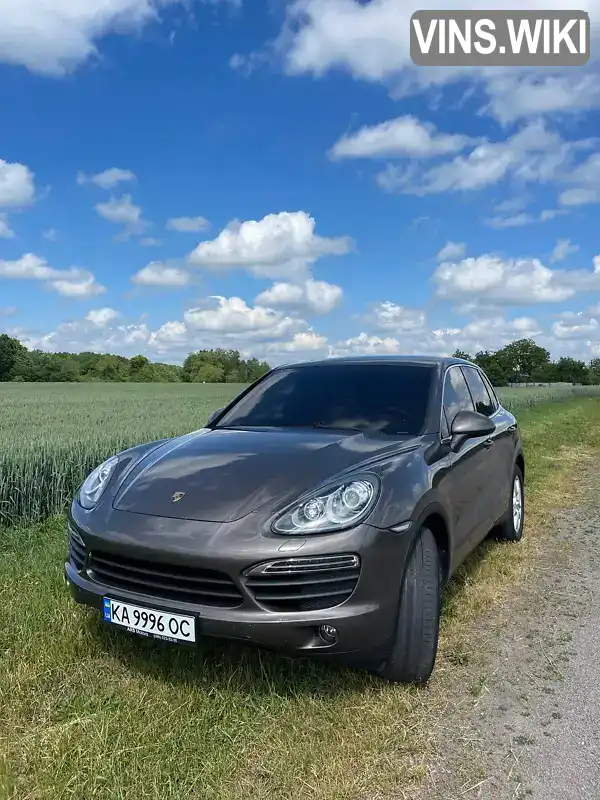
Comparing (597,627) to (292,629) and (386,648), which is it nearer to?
(386,648)

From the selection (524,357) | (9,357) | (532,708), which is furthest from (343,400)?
(524,357)

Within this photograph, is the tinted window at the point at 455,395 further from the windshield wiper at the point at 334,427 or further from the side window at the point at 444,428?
the windshield wiper at the point at 334,427

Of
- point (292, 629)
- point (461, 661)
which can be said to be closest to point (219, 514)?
point (292, 629)

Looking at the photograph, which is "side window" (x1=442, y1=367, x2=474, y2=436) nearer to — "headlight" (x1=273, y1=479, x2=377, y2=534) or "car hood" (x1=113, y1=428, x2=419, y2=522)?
"car hood" (x1=113, y1=428, x2=419, y2=522)

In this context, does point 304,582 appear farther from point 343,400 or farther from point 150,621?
point 343,400

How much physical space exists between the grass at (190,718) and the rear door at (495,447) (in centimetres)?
103

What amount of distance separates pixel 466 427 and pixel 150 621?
2.01 meters

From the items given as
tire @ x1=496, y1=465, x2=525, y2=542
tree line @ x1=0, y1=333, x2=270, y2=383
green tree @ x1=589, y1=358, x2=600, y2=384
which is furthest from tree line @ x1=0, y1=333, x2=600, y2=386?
tire @ x1=496, y1=465, x2=525, y2=542

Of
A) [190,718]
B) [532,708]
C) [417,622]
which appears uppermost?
[417,622]

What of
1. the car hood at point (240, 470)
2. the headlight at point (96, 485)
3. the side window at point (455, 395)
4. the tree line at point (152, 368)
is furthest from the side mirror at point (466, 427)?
the tree line at point (152, 368)

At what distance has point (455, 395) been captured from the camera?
4.33 meters

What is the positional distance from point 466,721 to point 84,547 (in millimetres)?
1925

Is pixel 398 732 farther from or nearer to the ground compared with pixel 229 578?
nearer to the ground

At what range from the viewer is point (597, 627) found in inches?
154
